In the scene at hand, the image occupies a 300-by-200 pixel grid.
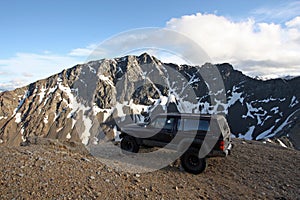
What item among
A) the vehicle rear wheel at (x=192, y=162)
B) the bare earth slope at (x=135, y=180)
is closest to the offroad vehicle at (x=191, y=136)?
the vehicle rear wheel at (x=192, y=162)

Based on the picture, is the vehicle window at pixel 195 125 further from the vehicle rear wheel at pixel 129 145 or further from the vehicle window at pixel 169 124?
the vehicle rear wheel at pixel 129 145

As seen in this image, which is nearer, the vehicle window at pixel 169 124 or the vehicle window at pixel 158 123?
the vehicle window at pixel 169 124

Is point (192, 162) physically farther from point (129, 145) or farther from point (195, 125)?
point (129, 145)

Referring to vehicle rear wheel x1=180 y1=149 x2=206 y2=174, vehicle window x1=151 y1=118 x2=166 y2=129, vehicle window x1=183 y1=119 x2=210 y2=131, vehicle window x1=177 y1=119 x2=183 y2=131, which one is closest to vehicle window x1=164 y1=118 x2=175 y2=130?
vehicle window x1=151 y1=118 x2=166 y2=129

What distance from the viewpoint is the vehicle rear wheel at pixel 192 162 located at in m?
Answer: 10.6

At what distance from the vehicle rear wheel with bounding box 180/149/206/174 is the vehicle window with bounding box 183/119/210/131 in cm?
98

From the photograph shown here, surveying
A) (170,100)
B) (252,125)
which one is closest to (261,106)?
(252,125)

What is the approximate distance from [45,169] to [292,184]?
9953mm

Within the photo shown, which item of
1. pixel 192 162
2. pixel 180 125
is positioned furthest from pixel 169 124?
pixel 192 162

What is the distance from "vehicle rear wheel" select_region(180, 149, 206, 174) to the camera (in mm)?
10641

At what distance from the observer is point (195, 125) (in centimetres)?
1087

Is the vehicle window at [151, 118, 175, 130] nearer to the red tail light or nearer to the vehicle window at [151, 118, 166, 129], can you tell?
the vehicle window at [151, 118, 166, 129]

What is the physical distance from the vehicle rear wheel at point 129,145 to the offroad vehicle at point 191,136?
0.85 metres

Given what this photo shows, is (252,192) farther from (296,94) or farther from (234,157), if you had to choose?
(296,94)
